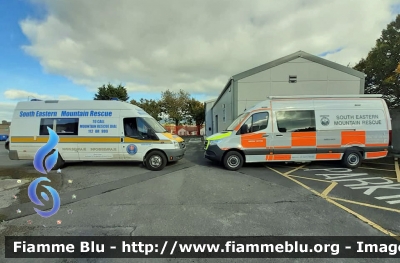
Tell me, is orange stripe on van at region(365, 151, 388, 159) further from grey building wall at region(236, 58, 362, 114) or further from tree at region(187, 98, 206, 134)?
tree at region(187, 98, 206, 134)

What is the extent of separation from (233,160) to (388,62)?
42.4 ft

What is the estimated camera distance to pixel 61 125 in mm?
7508

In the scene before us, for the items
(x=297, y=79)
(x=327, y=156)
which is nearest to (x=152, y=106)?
(x=297, y=79)

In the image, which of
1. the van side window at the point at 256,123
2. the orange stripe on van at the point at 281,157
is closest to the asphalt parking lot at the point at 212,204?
the orange stripe on van at the point at 281,157

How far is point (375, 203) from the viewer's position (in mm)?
4090

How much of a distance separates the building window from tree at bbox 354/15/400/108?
56.9 ft

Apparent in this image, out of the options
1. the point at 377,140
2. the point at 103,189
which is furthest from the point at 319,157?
the point at 103,189

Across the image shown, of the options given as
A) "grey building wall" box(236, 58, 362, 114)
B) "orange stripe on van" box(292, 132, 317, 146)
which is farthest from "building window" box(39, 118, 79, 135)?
"grey building wall" box(236, 58, 362, 114)

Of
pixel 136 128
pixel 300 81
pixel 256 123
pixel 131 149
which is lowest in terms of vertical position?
pixel 131 149

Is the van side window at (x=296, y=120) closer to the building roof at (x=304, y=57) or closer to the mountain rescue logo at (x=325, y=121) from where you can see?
the mountain rescue logo at (x=325, y=121)

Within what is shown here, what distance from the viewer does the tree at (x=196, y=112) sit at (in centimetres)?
3712

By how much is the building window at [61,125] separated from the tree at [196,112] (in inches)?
1153

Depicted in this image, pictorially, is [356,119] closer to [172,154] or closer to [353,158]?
[353,158]

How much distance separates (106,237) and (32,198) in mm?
3047
